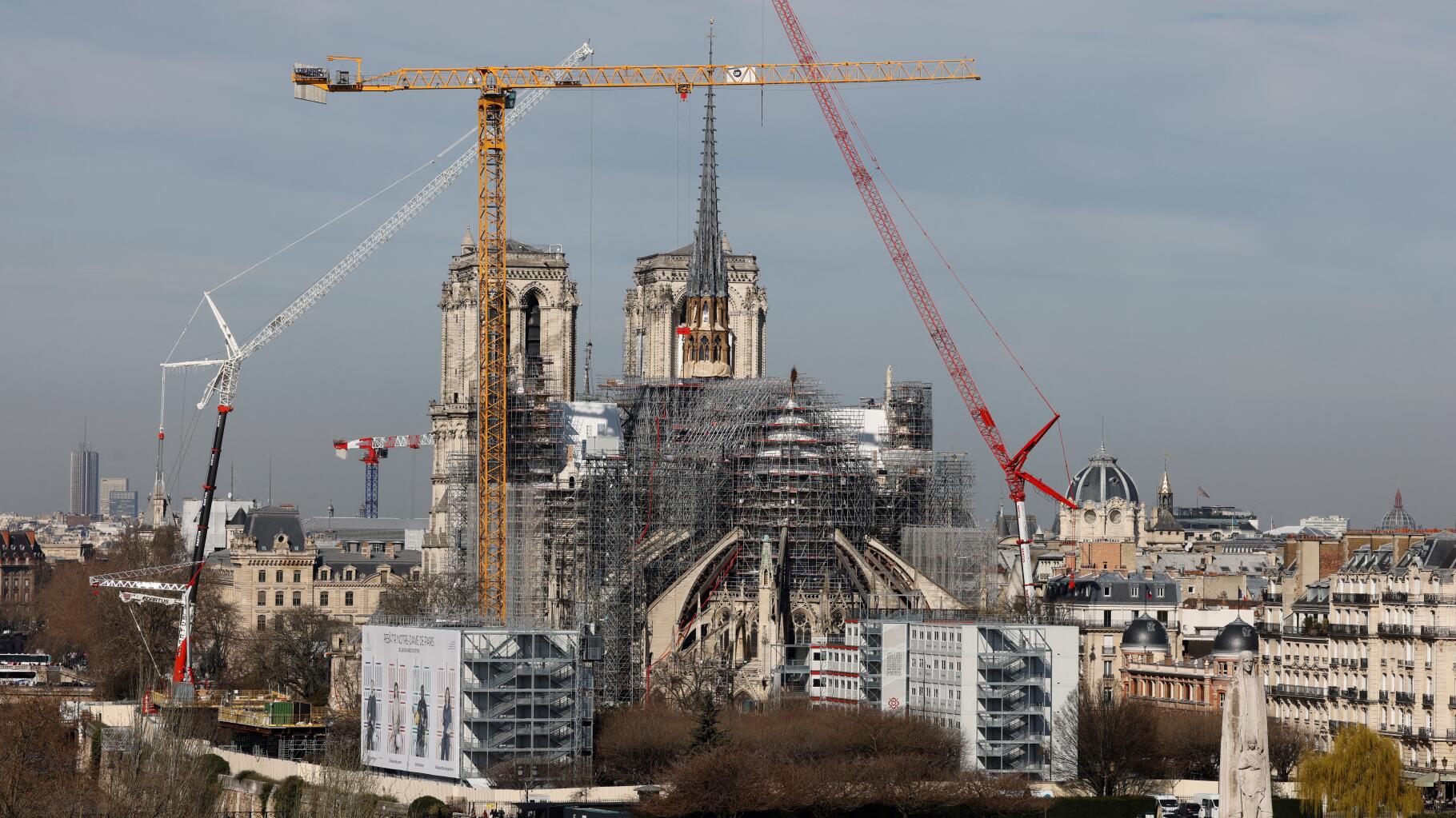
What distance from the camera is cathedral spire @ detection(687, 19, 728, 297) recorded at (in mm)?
152250

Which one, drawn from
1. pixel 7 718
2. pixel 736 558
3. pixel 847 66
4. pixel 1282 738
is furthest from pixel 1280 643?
pixel 7 718

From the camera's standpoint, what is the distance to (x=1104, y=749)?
9456 cm

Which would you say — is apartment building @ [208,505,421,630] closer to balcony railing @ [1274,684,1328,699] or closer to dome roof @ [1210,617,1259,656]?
dome roof @ [1210,617,1259,656]

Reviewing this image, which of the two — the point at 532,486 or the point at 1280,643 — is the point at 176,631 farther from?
the point at 1280,643

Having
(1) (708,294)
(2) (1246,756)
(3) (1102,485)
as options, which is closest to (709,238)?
(1) (708,294)

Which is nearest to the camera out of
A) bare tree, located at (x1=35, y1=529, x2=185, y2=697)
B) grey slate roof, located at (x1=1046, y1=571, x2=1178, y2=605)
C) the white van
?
the white van

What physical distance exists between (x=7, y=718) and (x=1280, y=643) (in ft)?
162

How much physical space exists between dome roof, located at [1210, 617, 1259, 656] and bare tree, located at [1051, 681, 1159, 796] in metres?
14.8

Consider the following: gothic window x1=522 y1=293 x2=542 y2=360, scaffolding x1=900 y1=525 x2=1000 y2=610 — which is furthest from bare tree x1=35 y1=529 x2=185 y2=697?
scaffolding x1=900 y1=525 x2=1000 y2=610

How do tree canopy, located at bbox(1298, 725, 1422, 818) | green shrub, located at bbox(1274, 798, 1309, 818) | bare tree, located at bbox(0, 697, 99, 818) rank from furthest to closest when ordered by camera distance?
green shrub, located at bbox(1274, 798, 1309, 818)
tree canopy, located at bbox(1298, 725, 1422, 818)
bare tree, located at bbox(0, 697, 99, 818)

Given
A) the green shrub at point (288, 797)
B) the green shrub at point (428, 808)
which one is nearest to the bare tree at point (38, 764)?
the green shrub at point (288, 797)

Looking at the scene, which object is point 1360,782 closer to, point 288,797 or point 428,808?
point 428,808

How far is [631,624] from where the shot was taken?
12525 centimetres

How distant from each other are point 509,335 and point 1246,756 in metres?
→ 119
